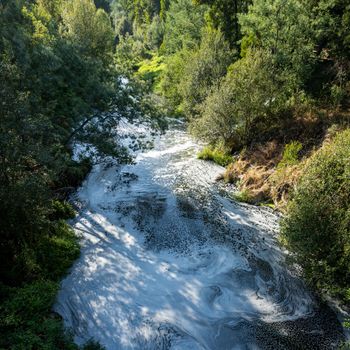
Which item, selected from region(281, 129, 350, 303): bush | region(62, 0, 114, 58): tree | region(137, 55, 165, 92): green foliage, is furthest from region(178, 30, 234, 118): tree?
region(137, 55, 165, 92): green foliage

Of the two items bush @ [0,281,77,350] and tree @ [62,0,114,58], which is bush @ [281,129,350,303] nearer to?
bush @ [0,281,77,350]

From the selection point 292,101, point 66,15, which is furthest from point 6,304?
point 66,15

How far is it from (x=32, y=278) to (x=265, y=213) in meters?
12.0

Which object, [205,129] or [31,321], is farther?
[205,129]

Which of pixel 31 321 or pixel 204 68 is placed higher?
pixel 204 68

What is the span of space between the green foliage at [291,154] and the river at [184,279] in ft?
12.3

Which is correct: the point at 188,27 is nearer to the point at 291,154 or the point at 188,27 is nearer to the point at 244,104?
the point at 244,104

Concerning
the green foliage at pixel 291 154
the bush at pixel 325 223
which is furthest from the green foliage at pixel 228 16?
the bush at pixel 325 223

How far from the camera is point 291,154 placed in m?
20.6

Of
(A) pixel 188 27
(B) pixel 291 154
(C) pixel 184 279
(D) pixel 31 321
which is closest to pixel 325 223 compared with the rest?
(C) pixel 184 279

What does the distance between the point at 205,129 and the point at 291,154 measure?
721 cm

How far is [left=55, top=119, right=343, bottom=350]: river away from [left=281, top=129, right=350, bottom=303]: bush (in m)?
1.11

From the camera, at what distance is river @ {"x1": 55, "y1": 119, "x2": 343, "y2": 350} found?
1045 cm

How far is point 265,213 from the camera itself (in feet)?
59.2
